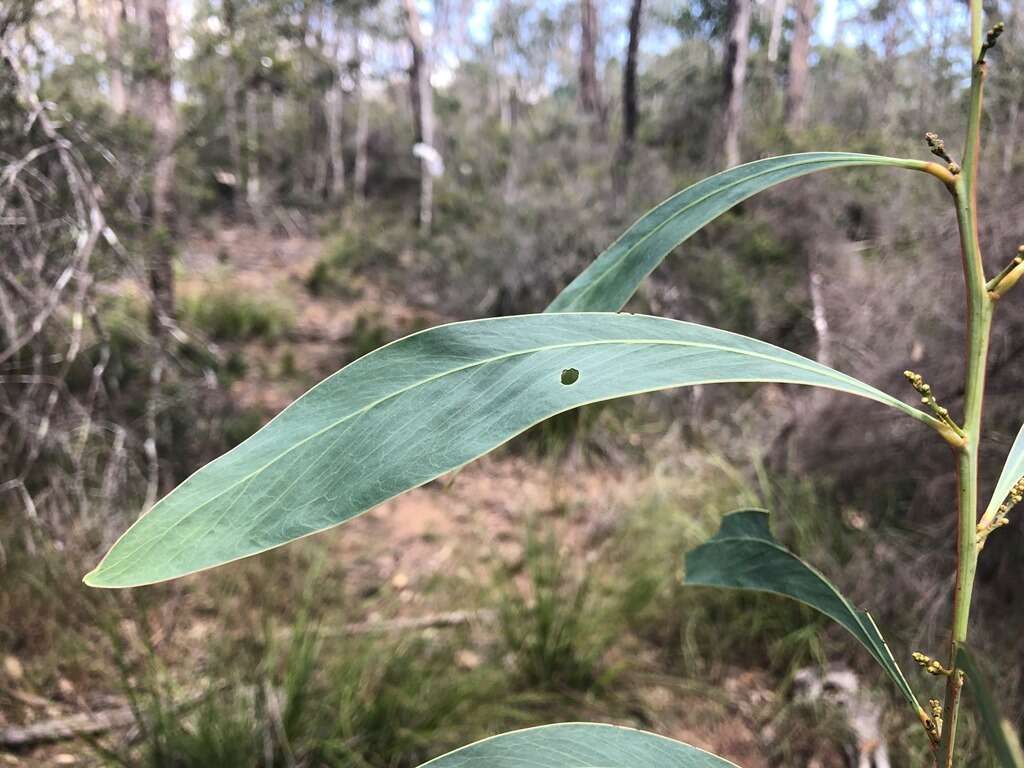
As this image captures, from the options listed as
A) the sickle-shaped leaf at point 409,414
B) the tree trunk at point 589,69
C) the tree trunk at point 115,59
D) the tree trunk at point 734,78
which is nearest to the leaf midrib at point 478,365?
the sickle-shaped leaf at point 409,414

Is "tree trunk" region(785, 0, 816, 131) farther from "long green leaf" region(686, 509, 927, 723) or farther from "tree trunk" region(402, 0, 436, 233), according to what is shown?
"long green leaf" region(686, 509, 927, 723)

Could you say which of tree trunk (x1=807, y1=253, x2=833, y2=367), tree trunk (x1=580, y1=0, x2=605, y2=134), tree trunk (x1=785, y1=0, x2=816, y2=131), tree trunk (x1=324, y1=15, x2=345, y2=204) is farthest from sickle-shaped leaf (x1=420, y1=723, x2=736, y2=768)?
tree trunk (x1=324, y1=15, x2=345, y2=204)

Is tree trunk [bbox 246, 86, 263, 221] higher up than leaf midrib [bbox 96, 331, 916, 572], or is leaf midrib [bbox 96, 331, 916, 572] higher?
tree trunk [bbox 246, 86, 263, 221]

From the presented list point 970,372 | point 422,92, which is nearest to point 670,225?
point 970,372

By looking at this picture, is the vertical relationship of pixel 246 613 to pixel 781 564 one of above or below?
below

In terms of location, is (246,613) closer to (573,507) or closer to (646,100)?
(573,507)

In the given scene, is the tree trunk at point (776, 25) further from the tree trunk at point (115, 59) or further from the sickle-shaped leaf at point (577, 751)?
the sickle-shaped leaf at point (577, 751)

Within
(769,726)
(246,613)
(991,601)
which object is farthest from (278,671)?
(991,601)
